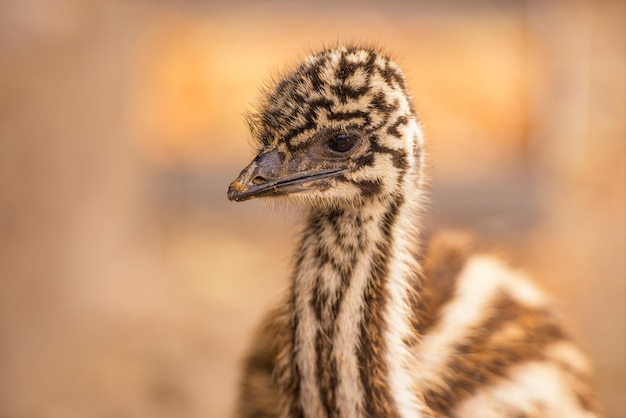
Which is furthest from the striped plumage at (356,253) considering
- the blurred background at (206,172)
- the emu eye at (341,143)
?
the blurred background at (206,172)

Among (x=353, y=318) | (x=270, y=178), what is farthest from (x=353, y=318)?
(x=270, y=178)

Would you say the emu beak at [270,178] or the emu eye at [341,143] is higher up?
the emu eye at [341,143]

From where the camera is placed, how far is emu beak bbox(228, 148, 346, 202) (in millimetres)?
2787

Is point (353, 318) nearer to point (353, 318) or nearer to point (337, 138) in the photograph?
point (353, 318)

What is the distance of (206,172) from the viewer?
251 inches

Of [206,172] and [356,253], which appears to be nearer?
[356,253]

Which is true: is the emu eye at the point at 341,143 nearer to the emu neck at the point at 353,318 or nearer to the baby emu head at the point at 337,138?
the baby emu head at the point at 337,138

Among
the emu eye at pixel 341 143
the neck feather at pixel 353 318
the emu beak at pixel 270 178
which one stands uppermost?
the emu eye at pixel 341 143

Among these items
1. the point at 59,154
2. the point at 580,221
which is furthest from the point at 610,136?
the point at 59,154

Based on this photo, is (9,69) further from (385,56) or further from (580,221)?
(580,221)

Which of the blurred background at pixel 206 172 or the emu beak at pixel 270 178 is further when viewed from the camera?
the blurred background at pixel 206 172

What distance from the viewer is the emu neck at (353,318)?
9.23 feet

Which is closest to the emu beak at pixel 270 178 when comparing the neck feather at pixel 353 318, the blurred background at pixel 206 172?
the neck feather at pixel 353 318

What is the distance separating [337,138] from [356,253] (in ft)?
0.99
